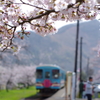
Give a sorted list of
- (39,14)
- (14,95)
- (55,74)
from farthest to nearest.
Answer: (14,95), (55,74), (39,14)

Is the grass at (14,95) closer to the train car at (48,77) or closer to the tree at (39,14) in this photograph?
the train car at (48,77)

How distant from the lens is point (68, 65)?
154 metres

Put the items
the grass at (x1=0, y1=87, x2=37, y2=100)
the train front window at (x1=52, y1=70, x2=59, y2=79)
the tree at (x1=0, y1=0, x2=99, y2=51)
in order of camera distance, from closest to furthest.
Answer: the tree at (x1=0, y1=0, x2=99, y2=51) < the grass at (x1=0, y1=87, x2=37, y2=100) < the train front window at (x1=52, y1=70, x2=59, y2=79)

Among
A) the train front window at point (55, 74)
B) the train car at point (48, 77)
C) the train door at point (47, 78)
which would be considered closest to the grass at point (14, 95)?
the train car at point (48, 77)

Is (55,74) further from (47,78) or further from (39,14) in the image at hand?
(39,14)

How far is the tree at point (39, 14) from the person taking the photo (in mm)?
3811

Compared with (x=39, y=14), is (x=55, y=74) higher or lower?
lower

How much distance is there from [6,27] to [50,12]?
2.50 ft

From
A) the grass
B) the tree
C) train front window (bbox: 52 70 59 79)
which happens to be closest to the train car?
train front window (bbox: 52 70 59 79)

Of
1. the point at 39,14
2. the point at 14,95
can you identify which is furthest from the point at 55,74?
the point at 39,14

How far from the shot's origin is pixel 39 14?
4.47 m

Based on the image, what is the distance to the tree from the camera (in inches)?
150

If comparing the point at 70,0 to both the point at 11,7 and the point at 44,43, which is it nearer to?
the point at 11,7

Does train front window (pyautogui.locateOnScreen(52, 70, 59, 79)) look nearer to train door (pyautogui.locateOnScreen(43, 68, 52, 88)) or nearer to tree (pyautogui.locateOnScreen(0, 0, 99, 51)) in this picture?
train door (pyautogui.locateOnScreen(43, 68, 52, 88))
